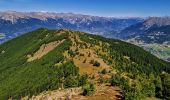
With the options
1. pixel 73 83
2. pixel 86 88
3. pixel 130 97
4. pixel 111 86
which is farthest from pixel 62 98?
pixel 73 83

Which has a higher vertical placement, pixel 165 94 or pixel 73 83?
pixel 165 94

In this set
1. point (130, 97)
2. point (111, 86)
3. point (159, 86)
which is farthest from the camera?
point (159, 86)

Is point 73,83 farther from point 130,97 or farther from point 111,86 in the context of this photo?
point 130,97

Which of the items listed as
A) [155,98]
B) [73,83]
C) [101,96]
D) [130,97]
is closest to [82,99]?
[101,96]

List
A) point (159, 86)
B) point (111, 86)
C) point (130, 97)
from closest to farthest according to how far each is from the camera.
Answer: point (130, 97), point (111, 86), point (159, 86)

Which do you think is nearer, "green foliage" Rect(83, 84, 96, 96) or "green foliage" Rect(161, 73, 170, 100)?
"green foliage" Rect(83, 84, 96, 96)

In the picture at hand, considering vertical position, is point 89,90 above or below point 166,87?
above

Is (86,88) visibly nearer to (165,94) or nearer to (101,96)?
(101,96)

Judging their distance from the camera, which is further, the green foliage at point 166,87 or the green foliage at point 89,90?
the green foliage at point 166,87

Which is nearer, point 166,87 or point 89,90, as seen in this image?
point 89,90

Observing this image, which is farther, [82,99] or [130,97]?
[82,99]
